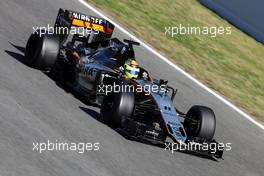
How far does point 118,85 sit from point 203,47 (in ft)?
26.3

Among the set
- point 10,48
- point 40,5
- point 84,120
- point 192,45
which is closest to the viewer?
point 84,120

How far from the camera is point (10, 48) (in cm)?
1446

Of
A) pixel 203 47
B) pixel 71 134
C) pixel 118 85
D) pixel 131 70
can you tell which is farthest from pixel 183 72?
pixel 71 134

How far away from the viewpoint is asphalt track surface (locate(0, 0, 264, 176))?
9586 millimetres

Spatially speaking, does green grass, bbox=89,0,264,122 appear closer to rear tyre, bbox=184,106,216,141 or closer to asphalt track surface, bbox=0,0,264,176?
asphalt track surface, bbox=0,0,264,176

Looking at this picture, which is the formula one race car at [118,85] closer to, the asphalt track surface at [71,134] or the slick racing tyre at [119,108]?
the slick racing tyre at [119,108]

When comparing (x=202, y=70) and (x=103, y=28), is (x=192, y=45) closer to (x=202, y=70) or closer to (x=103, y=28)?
(x=202, y=70)

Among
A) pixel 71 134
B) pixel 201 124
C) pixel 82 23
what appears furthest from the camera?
pixel 82 23

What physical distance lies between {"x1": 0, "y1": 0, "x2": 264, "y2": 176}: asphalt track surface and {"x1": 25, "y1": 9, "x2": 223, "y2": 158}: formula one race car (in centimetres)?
25

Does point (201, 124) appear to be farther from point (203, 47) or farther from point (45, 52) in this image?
point (203, 47)

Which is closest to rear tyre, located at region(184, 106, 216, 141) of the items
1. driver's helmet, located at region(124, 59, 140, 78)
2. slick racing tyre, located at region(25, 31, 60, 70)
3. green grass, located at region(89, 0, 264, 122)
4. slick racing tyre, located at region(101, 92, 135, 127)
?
driver's helmet, located at region(124, 59, 140, 78)

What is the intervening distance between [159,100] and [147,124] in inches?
22.1

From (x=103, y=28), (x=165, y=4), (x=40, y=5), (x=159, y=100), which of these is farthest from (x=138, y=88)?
(x=165, y=4)

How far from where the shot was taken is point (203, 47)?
19.8m
